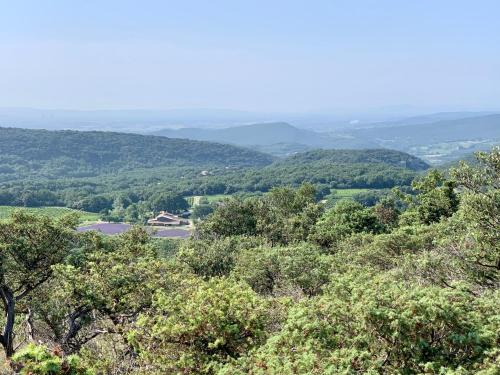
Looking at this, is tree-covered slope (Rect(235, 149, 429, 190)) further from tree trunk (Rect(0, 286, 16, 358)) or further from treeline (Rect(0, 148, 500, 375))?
tree trunk (Rect(0, 286, 16, 358))

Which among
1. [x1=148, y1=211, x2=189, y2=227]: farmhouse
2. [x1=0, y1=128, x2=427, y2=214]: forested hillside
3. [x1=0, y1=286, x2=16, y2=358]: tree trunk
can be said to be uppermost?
[x1=0, y1=286, x2=16, y2=358]: tree trunk

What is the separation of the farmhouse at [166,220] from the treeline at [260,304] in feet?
230

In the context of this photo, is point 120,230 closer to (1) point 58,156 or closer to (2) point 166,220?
(2) point 166,220

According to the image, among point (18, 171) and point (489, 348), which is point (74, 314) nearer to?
point (489, 348)

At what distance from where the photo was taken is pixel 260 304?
10758mm

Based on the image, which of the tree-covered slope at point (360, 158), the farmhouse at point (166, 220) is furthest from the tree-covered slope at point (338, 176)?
the farmhouse at point (166, 220)

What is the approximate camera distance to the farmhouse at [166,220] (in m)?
98.0

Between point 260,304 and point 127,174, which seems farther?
point 127,174

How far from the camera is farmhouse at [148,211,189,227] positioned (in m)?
98.0

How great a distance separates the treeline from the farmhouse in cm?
7020

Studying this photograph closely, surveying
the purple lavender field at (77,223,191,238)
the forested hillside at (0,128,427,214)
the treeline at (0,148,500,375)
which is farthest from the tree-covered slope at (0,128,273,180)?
the treeline at (0,148,500,375)

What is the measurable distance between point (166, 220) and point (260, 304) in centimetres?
9045

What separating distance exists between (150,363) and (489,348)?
6.27 meters

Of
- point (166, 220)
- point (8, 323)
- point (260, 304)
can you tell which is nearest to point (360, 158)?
point (166, 220)
